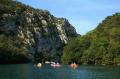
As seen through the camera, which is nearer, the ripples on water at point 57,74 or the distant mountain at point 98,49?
the ripples on water at point 57,74

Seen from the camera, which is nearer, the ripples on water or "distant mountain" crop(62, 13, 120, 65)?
the ripples on water

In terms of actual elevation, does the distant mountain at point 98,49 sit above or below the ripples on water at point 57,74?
above

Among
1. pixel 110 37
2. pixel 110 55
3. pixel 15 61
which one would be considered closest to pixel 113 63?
pixel 110 55

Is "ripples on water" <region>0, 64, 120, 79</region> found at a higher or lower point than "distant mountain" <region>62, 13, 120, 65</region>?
lower

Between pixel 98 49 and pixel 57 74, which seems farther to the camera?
pixel 98 49

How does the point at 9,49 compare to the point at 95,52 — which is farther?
the point at 9,49

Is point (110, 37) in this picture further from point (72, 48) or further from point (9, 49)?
point (9, 49)

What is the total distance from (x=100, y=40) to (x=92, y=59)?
10.7m

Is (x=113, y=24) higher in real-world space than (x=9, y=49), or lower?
higher

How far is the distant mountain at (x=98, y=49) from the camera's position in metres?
173

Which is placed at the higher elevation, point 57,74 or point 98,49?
point 98,49

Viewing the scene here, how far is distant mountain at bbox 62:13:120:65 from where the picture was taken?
173000mm

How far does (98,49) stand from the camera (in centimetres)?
18162

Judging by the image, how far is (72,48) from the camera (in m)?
196
